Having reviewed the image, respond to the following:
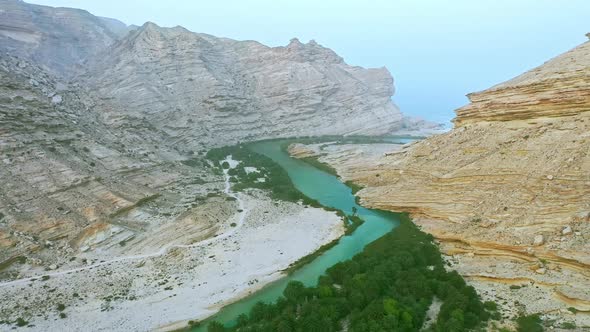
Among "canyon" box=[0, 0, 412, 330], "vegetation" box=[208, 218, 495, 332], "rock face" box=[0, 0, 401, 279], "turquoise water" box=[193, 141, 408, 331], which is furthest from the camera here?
"rock face" box=[0, 0, 401, 279]

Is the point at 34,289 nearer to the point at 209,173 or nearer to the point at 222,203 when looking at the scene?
the point at 222,203

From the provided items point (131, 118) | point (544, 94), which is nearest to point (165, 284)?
point (544, 94)

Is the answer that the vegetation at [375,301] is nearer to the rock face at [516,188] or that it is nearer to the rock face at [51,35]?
the rock face at [516,188]

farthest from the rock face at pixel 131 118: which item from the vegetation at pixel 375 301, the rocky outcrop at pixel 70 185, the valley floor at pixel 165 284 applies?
the vegetation at pixel 375 301

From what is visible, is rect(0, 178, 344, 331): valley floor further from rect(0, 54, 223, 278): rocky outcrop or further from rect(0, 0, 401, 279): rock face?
rect(0, 54, 223, 278): rocky outcrop

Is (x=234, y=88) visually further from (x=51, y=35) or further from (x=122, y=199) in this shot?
(x=122, y=199)

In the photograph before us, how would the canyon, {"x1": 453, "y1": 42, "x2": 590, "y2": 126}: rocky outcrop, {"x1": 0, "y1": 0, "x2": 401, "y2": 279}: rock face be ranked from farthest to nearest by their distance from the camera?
{"x1": 453, "y1": 42, "x2": 590, "y2": 126}: rocky outcrop → {"x1": 0, "y1": 0, "x2": 401, "y2": 279}: rock face → the canyon

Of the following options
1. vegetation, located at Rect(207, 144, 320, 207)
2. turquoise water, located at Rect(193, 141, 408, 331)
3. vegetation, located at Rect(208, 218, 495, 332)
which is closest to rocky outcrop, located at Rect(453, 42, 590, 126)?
turquoise water, located at Rect(193, 141, 408, 331)
